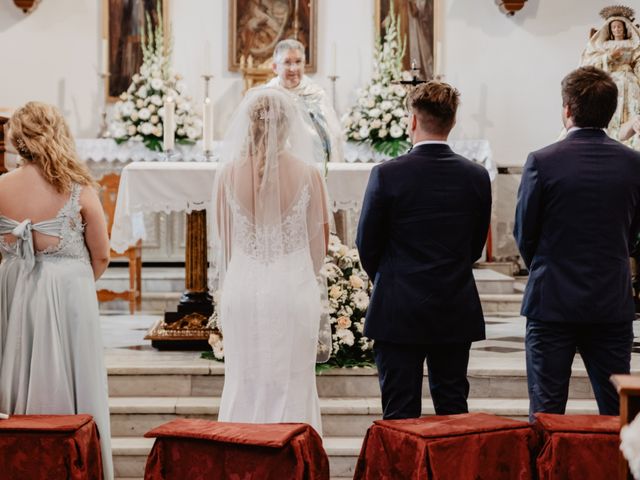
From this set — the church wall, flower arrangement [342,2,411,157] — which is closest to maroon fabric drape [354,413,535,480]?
flower arrangement [342,2,411,157]

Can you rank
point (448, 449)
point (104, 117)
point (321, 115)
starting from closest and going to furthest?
1. point (448, 449)
2. point (321, 115)
3. point (104, 117)

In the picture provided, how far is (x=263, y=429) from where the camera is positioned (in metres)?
3.36

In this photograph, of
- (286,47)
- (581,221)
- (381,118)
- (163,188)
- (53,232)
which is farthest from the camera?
(381,118)

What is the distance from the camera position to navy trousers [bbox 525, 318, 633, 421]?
12.1 feet

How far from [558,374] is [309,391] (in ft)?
3.33

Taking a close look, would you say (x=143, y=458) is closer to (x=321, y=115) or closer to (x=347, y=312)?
(x=347, y=312)

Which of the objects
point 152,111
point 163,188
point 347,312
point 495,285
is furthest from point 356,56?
point 347,312

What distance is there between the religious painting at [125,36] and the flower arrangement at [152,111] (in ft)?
1.41

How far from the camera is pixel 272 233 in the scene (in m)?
3.93

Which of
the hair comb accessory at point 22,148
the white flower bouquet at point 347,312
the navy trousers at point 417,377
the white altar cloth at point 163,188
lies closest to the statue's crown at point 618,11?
the white flower bouquet at point 347,312

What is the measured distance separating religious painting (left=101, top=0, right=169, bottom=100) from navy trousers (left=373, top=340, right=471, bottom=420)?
711 cm

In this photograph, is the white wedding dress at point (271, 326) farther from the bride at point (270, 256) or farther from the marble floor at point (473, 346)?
the marble floor at point (473, 346)

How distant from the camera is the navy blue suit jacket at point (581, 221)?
3670 mm

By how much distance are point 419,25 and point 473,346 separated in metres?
4.75
